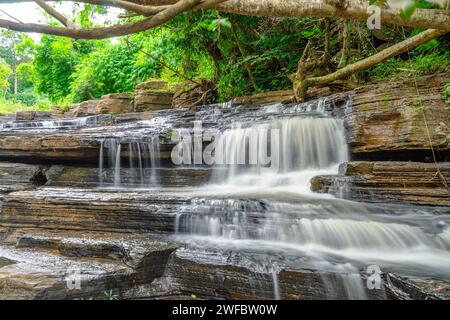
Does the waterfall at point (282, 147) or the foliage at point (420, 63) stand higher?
the foliage at point (420, 63)

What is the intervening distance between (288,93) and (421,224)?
5.58 metres

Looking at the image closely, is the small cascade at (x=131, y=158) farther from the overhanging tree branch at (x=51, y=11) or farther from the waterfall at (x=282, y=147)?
the overhanging tree branch at (x=51, y=11)

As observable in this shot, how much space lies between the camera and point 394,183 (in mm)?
4555

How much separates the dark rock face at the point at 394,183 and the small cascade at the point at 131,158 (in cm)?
371

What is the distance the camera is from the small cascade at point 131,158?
6719 mm

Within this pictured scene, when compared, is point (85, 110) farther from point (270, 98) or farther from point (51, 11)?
point (51, 11)

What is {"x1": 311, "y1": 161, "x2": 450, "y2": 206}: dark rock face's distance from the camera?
4.37 metres

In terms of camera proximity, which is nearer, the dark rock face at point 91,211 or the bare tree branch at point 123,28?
the bare tree branch at point 123,28

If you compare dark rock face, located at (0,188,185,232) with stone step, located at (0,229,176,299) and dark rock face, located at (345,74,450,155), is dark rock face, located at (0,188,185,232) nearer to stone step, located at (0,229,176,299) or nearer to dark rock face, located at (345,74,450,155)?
stone step, located at (0,229,176,299)

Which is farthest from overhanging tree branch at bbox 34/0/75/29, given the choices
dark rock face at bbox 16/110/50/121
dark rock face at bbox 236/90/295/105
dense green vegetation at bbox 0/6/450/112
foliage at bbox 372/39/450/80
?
dark rock face at bbox 16/110/50/121

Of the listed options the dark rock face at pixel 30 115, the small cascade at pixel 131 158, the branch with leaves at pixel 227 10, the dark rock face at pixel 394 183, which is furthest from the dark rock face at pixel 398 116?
the dark rock face at pixel 30 115

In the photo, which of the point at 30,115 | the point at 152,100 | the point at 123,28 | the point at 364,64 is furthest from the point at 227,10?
the point at 30,115

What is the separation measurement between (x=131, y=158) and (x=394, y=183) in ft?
16.9

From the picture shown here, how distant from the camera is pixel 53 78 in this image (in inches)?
902
